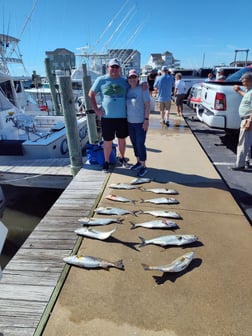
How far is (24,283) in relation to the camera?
204cm

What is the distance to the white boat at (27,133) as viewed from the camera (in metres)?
5.69

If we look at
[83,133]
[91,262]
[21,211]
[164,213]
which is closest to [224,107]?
[164,213]

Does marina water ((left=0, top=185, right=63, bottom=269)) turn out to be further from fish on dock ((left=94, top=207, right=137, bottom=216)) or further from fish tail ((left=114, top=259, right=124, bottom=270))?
fish tail ((left=114, top=259, right=124, bottom=270))

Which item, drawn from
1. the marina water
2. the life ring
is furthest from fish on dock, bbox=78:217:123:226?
the life ring

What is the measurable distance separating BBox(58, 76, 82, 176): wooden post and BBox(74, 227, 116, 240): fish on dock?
6.76 feet

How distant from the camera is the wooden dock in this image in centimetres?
175

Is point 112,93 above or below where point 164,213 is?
above

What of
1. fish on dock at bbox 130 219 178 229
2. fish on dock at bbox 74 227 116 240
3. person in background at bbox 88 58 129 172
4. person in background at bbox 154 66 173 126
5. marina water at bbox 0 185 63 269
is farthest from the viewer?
person in background at bbox 154 66 173 126

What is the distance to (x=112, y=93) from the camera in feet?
11.8

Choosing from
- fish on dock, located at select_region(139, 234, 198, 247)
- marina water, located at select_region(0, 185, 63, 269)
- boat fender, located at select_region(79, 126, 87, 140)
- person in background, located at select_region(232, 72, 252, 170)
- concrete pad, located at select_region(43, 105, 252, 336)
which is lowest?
marina water, located at select_region(0, 185, 63, 269)

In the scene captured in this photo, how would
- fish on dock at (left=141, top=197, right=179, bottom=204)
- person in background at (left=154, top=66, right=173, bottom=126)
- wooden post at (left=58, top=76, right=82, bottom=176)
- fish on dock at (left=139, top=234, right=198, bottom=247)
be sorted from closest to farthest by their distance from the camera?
fish on dock at (left=139, top=234, right=198, bottom=247)
fish on dock at (left=141, top=197, right=179, bottom=204)
wooden post at (left=58, top=76, right=82, bottom=176)
person in background at (left=154, top=66, right=173, bottom=126)

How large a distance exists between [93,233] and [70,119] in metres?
2.31

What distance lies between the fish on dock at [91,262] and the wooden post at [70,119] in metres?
2.52

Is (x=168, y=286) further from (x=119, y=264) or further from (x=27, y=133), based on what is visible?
(x=27, y=133)
